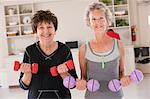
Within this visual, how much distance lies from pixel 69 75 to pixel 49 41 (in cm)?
23

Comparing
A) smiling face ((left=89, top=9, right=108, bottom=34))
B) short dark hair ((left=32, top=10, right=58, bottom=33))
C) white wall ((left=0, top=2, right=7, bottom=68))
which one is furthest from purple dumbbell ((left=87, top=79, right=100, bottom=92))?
white wall ((left=0, top=2, right=7, bottom=68))

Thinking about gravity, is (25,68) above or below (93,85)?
above

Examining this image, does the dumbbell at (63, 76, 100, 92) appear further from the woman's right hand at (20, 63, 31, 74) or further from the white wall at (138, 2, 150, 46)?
the white wall at (138, 2, 150, 46)

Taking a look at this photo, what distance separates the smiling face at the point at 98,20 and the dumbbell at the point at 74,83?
293 mm

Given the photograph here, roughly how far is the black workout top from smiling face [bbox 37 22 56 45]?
0.08 m

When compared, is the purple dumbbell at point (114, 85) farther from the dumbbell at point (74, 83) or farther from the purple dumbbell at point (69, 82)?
the purple dumbbell at point (69, 82)

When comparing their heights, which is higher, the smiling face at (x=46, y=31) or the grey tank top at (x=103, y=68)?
the smiling face at (x=46, y=31)

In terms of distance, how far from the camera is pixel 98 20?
1.58 meters

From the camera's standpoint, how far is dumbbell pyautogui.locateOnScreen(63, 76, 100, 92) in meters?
1.53

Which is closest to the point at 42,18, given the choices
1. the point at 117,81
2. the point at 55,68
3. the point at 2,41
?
the point at 55,68

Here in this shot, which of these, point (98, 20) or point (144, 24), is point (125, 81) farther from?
point (144, 24)

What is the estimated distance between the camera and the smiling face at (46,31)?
1.60m

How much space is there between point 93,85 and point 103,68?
0.42 feet

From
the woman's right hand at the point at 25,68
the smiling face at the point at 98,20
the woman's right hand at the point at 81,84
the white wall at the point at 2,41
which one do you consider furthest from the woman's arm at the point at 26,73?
the white wall at the point at 2,41
